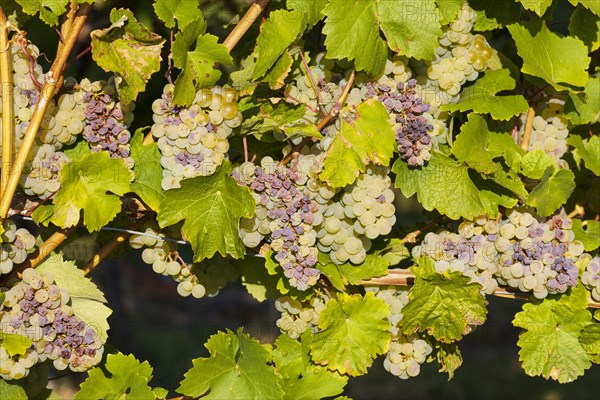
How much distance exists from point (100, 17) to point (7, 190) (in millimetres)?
1735

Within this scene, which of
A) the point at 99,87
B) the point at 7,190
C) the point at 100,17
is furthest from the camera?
the point at 100,17

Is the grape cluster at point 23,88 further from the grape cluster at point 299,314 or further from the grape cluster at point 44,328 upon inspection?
the grape cluster at point 299,314

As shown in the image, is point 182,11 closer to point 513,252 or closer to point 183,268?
point 183,268

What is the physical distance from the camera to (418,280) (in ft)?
7.40

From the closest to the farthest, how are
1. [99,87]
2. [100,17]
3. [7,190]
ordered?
1. [7,190]
2. [99,87]
3. [100,17]

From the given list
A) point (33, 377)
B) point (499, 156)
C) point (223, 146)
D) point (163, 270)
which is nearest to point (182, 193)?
point (223, 146)

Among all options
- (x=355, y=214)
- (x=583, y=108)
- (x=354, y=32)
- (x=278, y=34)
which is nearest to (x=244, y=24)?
(x=278, y=34)

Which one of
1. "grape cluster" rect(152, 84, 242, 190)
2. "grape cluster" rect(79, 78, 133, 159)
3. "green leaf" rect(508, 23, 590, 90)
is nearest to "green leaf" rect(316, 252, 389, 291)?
"grape cluster" rect(152, 84, 242, 190)

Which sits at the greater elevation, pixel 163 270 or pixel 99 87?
pixel 99 87

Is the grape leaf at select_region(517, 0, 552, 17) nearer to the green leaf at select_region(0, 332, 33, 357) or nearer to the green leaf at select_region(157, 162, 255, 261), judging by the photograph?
the green leaf at select_region(157, 162, 255, 261)

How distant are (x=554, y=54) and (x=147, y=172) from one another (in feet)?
4.25

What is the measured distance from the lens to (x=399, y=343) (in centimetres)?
241

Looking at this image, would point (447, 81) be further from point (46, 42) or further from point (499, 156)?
point (46, 42)

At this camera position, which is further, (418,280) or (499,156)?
(499,156)
